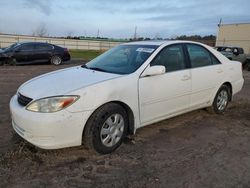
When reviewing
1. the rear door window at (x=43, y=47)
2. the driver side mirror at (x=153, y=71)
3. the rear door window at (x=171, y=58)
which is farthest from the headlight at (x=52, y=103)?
the rear door window at (x=43, y=47)

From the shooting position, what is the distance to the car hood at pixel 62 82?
358 cm

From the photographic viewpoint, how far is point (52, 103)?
343cm

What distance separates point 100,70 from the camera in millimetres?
→ 4438

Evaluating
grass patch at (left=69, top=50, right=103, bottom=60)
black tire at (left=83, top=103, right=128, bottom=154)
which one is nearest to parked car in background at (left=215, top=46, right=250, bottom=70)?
grass patch at (left=69, top=50, right=103, bottom=60)

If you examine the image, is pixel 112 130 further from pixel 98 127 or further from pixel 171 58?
pixel 171 58

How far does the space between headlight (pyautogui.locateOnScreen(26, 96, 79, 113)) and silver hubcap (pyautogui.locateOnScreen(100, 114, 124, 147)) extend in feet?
1.99

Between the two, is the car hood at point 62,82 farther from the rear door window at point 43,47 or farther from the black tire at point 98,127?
the rear door window at point 43,47

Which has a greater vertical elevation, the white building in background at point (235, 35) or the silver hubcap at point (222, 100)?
the white building in background at point (235, 35)

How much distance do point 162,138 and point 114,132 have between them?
0.99 metres

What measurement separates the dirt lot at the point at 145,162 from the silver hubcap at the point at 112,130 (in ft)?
0.59

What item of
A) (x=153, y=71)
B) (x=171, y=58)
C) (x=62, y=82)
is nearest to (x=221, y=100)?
(x=171, y=58)

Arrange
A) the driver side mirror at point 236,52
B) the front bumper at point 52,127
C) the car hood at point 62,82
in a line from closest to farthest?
the front bumper at point 52,127 < the car hood at point 62,82 < the driver side mirror at point 236,52

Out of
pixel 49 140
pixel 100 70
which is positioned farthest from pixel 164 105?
pixel 49 140

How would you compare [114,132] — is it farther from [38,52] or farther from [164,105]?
[38,52]
